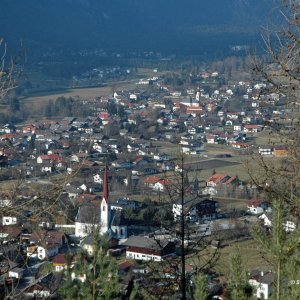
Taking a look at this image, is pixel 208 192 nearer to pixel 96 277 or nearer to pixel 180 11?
pixel 96 277

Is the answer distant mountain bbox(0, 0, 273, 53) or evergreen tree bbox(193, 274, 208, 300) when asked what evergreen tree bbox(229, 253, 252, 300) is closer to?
evergreen tree bbox(193, 274, 208, 300)

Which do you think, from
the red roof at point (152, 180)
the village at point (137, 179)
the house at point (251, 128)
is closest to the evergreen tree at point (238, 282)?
the village at point (137, 179)

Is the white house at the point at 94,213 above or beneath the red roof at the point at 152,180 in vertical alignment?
above

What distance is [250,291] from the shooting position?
1.99 metres

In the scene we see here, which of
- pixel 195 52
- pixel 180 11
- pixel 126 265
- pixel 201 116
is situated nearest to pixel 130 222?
pixel 126 265

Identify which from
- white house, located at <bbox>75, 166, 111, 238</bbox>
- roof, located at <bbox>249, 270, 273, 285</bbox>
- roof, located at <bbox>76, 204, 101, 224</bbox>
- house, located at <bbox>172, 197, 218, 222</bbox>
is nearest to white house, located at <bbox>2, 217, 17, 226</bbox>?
roof, located at <bbox>249, 270, 273, 285</bbox>

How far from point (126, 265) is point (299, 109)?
198 inches

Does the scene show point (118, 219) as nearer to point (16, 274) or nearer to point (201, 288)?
point (16, 274)

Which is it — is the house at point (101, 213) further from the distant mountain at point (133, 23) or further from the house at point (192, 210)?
the distant mountain at point (133, 23)

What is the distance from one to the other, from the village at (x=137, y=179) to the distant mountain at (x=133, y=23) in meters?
12.8

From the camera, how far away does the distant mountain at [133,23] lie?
44.3 metres

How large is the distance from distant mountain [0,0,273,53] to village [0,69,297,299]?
41.9ft

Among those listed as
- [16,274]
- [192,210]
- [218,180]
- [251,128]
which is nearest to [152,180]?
[218,180]

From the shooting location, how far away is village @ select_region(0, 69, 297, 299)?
2045 mm
